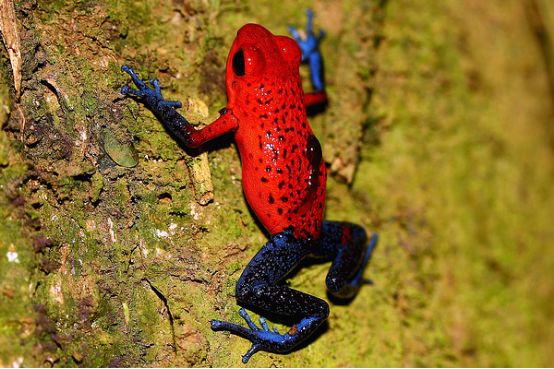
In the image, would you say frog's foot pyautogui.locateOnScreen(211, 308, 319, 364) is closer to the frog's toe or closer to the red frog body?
the red frog body

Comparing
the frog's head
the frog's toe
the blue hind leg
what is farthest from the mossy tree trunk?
the frog's head

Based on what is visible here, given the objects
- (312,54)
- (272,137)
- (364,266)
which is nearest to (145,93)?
(272,137)

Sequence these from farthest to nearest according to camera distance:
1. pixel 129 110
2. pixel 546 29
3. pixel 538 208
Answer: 1. pixel 546 29
2. pixel 538 208
3. pixel 129 110

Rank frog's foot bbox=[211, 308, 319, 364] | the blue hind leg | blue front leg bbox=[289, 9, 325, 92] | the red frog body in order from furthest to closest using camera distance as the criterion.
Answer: blue front leg bbox=[289, 9, 325, 92] < the blue hind leg < the red frog body < frog's foot bbox=[211, 308, 319, 364]

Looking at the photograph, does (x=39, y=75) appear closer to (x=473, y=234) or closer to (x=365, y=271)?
(x=365, y=271)

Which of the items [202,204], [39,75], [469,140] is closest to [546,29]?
[469,140]

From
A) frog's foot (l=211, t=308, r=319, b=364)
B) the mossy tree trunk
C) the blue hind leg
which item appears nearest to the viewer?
the mossy tree trunk
